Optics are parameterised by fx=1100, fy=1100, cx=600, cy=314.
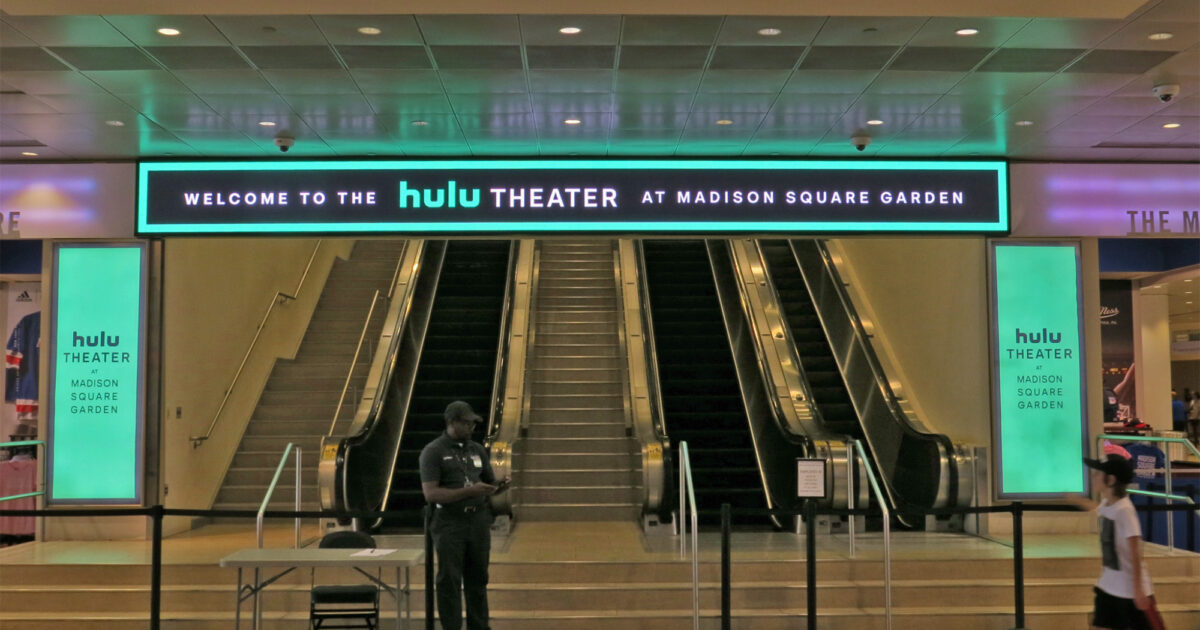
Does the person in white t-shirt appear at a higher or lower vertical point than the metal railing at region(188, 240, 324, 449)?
lower

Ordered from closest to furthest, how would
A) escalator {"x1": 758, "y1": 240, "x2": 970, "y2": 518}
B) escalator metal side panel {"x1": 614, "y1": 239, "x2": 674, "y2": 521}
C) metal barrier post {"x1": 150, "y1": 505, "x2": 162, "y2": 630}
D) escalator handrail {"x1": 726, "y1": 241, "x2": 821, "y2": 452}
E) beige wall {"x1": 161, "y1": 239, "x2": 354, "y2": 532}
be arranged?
metal barrier post {"x1": 150, "y1": 505, "x2": 162, "y2": 630}, escalator metal side panel {"x1": 614, "y1": 239, "x2": 674, "y2": 521}, escalator {"x1": 758, "y1": 240, "x2": 970, "y2": 518}, escalator handrail {"x1": 726, "y1": 241, "x2": 821, "y2": 452}, beige wall {"x1": 161, "y1": 239, "x2": 354, "y2": 532}

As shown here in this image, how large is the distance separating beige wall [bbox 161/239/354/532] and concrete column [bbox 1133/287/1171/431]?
14.4 meters

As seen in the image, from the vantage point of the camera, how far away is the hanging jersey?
1305cm

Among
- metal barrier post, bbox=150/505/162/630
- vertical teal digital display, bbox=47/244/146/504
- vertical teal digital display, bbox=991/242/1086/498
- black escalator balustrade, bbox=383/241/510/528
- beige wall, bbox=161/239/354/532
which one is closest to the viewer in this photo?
metal barrier post, bbox=150/505/162/630

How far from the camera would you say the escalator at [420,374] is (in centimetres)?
1134

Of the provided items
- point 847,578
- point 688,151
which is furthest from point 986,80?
point 847,578

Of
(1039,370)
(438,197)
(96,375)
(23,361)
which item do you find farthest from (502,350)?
(1039,370)

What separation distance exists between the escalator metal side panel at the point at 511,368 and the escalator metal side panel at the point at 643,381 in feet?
4.33

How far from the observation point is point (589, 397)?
14.3m

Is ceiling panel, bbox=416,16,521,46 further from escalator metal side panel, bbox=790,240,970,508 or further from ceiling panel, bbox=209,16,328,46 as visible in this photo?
escalator metal side panel, bbox=790,240,970,508

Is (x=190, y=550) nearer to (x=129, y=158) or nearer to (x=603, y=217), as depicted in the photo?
(x=129, y=158)

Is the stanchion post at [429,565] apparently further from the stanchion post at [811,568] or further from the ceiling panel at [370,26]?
the ceiling panel at [370,26]

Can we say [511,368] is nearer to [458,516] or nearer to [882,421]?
[882,421]

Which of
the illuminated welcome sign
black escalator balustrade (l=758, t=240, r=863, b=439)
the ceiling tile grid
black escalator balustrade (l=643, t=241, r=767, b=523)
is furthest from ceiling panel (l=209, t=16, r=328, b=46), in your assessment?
black escalator balustrade (l=758, t=240, r=863, b=439)
